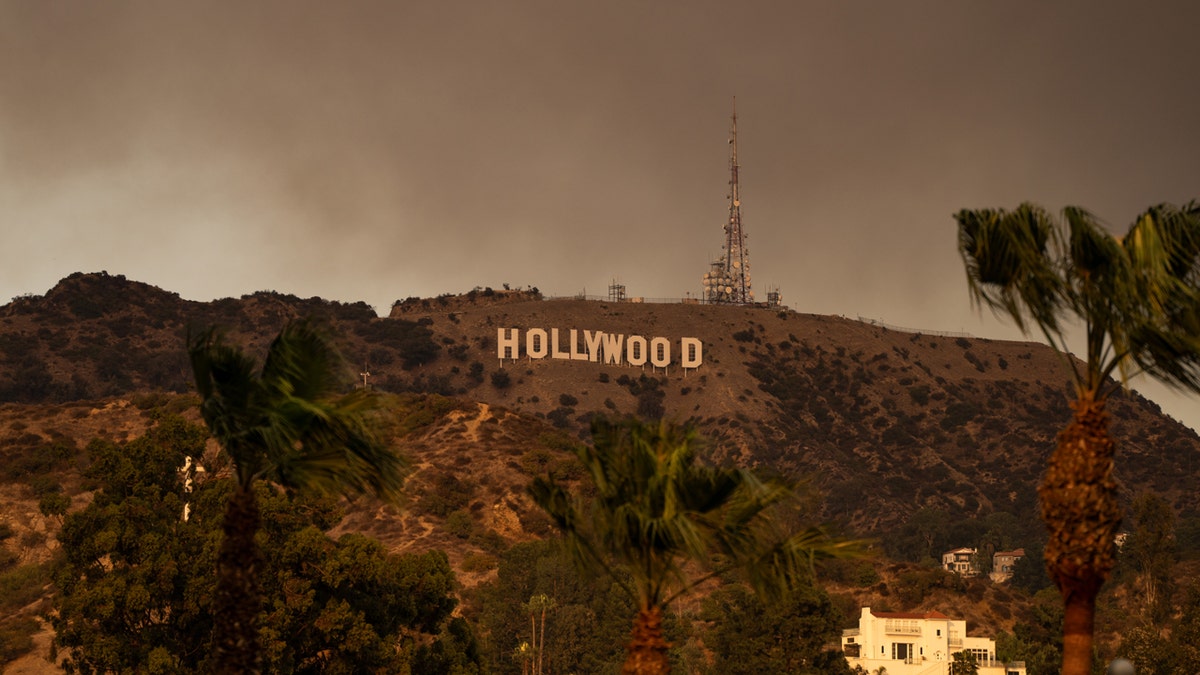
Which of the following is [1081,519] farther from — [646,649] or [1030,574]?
[1030,574]

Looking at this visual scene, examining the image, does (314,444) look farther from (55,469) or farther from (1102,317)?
(55,469)

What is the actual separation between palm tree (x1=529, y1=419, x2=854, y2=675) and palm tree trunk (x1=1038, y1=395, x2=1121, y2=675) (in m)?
3.74

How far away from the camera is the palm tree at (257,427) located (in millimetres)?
23578

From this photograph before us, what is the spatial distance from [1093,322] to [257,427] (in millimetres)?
11491

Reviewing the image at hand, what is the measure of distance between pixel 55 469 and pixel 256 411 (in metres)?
115

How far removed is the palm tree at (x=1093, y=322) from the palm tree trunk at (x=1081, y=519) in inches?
0.5

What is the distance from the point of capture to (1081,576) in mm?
20969

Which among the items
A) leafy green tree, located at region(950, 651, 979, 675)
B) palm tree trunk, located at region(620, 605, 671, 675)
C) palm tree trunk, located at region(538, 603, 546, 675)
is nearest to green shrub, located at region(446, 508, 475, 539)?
palm tree trunk, located at region(538, 603, 546, 675)

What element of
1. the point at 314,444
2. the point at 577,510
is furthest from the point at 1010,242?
the point at 314,444

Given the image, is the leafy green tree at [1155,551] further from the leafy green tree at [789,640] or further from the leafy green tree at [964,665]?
the leafy green tree at [789,640]

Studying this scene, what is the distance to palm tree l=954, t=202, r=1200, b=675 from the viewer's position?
68.8ft

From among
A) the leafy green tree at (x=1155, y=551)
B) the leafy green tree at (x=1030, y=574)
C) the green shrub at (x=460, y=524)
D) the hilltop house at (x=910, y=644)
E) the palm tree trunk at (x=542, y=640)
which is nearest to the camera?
the palm tree trunk at (x=542, y=640)

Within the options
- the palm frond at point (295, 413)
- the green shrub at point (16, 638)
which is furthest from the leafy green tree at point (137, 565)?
the green shrub at point (16, 638)

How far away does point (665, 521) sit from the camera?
23656 millimetres
